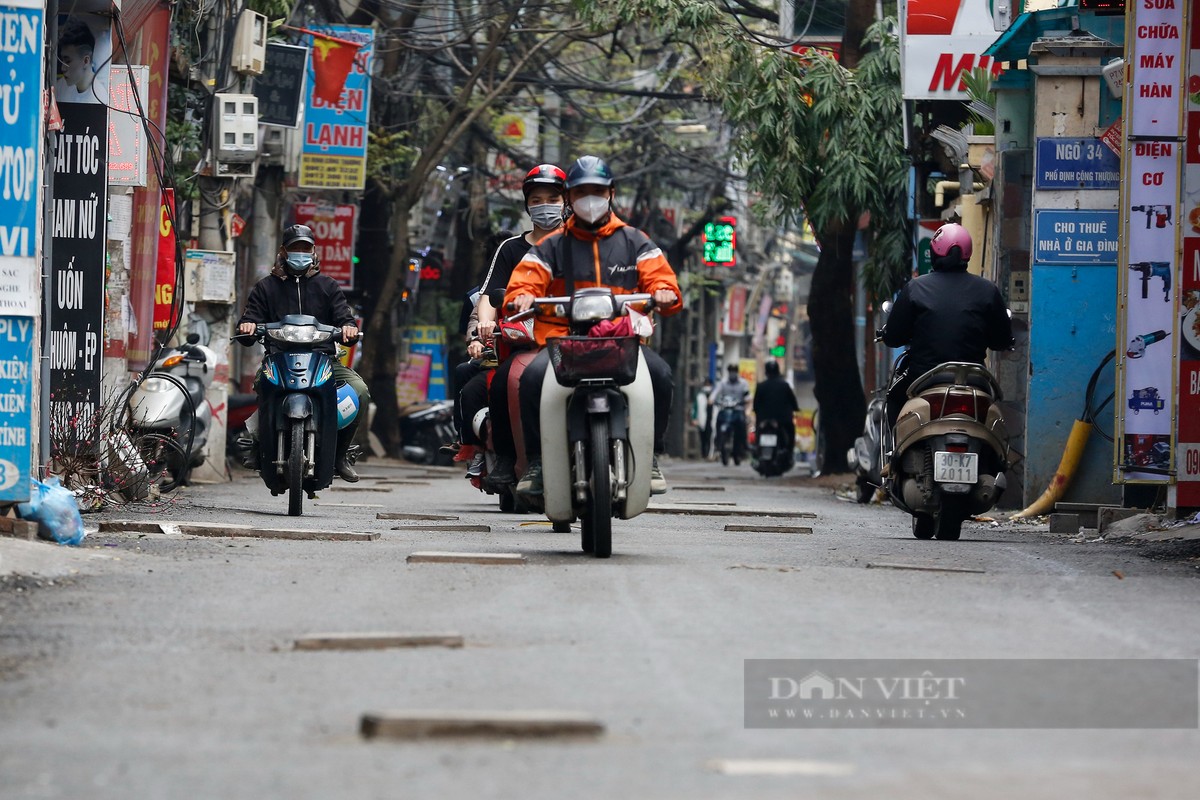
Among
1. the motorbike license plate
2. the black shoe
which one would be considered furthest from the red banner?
the motorbike license plate

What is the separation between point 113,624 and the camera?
241 inches

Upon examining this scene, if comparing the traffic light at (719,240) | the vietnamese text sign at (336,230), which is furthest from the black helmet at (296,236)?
the traffic light at (719,240)

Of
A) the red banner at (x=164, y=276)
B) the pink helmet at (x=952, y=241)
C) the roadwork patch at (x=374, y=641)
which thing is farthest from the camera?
the red banner at (x=164, y=276)

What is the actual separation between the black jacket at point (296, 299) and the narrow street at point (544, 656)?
8.05 ft

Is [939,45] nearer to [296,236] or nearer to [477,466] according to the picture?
[477,466]

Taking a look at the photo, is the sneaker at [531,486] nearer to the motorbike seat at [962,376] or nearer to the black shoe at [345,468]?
the motorbike seat at [962,376]

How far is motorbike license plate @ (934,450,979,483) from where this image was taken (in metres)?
10.5

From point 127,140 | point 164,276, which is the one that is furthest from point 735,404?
point 127,140

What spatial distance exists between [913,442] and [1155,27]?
2643 mm

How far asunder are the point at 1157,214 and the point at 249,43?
9828 millimetres

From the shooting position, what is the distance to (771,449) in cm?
2872

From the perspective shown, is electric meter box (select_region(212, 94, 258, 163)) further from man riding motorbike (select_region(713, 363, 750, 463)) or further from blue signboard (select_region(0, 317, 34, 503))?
man riding motorbike (select_region(713, 363, 750, 463))

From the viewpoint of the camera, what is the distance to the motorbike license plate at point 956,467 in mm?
10547

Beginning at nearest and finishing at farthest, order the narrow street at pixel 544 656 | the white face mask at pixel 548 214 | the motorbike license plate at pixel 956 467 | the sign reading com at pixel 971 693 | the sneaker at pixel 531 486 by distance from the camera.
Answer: the narrow street at pixel 544 656, the sign reading com at pixel 971 693, the sneaker at pixel 531 486, the motorbike license plate at pixel 956 467, the white face mask at pixel 548 214
